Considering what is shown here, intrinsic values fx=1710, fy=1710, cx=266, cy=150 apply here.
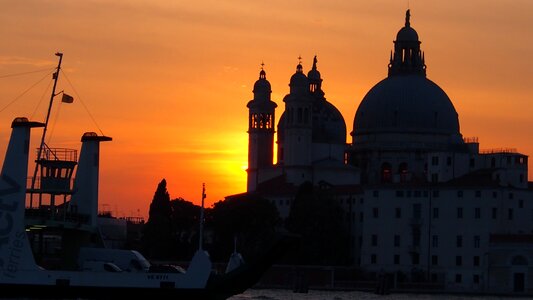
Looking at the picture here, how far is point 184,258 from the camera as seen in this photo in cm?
14088

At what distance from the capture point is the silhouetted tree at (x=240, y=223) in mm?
140625

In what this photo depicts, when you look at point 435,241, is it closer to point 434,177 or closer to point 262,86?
point 434,177

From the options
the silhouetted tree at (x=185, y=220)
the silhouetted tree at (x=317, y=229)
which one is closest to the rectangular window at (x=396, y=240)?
the silhouetted tree at (x=317, y=229)

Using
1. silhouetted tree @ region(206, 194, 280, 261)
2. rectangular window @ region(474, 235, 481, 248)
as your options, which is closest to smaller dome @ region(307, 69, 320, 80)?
silhouetted tree @ region(206, 194, 280, 261)

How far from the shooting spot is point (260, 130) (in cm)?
17350

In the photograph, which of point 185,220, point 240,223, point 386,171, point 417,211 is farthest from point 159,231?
point 386,171

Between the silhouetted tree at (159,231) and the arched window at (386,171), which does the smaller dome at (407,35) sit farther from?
the silhouetted tree at (159,231)

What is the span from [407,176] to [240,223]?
649 inches

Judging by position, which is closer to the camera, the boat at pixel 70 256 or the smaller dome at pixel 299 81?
the boat at pixel 70 256

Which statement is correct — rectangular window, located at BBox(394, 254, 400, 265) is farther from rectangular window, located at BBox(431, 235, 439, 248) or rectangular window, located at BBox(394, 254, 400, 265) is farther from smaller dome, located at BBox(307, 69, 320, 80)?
smaller dome, located at BBox(307, 69, 320, 80)

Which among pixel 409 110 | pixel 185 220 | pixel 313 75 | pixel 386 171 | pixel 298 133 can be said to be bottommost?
pixel 185 220

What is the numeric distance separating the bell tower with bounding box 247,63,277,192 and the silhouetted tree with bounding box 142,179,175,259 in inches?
1234

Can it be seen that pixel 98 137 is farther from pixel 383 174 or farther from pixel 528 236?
pixel 383 174

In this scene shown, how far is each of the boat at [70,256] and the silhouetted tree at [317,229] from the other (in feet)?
203
